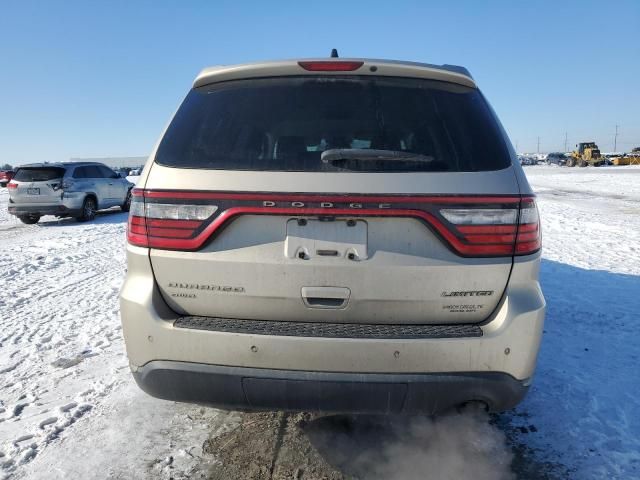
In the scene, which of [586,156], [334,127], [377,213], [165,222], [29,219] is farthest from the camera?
[586,156]

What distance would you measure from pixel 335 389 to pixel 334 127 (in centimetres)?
123

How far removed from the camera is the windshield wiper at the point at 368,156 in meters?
2.01

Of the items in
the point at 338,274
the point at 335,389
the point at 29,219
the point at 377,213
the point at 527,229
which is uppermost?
the point at 377,213

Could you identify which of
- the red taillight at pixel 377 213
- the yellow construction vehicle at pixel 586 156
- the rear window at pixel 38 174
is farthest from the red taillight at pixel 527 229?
the yellow construction vehicle at pixel 586 156

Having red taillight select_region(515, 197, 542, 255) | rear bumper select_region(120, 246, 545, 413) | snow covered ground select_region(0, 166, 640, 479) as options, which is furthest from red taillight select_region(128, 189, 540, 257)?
snow covered ground select_region(0, 166, 640, 479)

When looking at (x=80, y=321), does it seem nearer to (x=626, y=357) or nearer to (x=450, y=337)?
(x=450, y=337)

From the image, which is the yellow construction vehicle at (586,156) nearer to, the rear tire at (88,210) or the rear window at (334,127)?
the rear tire at (88,210)

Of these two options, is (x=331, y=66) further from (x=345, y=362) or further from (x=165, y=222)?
(x=345, y=362)

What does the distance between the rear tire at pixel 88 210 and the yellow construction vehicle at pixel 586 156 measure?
60.6 meters

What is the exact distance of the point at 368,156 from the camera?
2.02 m

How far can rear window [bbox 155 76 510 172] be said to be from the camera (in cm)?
205

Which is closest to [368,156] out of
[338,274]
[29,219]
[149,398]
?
[338,274]

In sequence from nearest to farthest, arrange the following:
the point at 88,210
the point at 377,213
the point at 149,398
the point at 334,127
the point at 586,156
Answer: the point at 377,213, the point at 334,127, the point at 149,398, the point at 88,210, the point at 586,156

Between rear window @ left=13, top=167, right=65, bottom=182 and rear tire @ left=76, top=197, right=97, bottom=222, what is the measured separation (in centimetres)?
102
